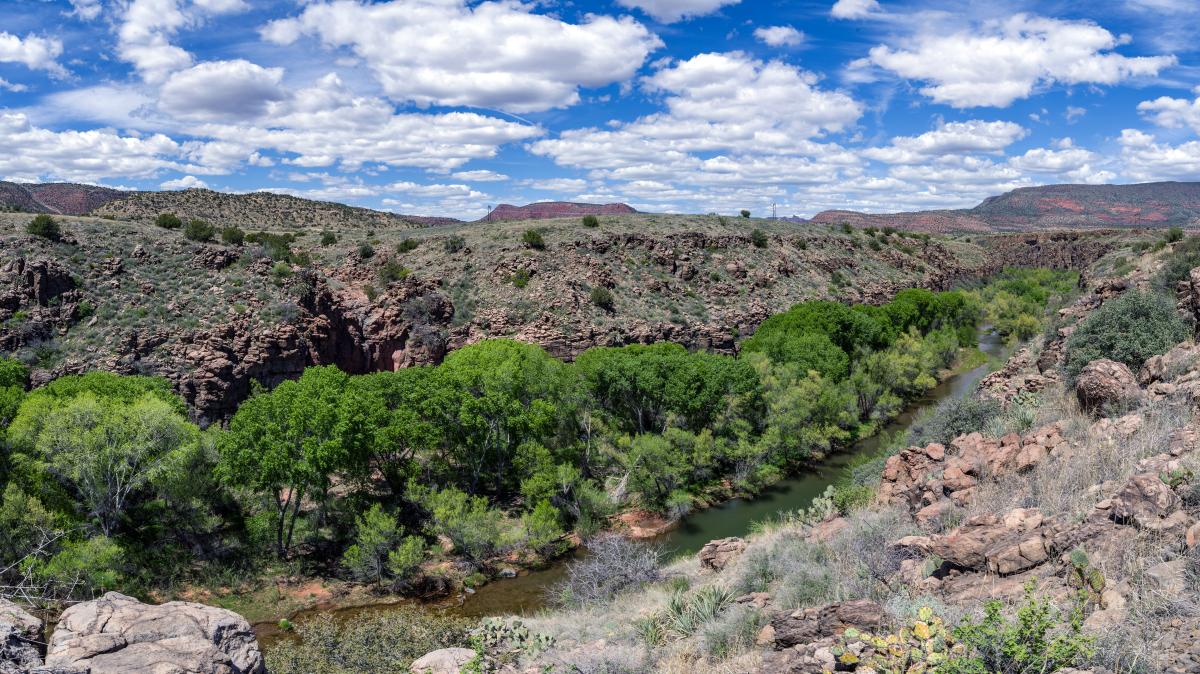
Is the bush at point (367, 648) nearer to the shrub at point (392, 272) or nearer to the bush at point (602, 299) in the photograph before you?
the bush at point (602, 299)

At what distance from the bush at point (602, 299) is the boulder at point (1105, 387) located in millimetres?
41777

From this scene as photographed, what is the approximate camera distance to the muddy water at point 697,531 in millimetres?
24266

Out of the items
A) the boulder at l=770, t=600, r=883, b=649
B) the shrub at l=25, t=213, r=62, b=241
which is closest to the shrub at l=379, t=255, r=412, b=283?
the shrub at l=25, t=213, r=62, b=241

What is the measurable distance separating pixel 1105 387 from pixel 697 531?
1967 centimetres

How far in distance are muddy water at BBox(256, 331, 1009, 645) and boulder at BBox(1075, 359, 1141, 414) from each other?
269 inches

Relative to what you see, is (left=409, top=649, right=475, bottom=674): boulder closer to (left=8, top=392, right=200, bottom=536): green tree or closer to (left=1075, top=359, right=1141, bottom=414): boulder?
(left=1075, top=359, right=1141, bottom=414): boulder

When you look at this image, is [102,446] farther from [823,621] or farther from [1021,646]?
[1021,646]

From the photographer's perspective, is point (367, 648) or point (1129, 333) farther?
point (1129, 333)

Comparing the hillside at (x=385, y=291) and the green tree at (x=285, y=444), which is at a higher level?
the hillside at (x=385, y=291)

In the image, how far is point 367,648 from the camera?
48.6 ft

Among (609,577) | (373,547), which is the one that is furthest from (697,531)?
(373,547)

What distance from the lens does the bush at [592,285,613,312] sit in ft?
179

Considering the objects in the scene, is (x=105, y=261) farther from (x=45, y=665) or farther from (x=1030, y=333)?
(x=1030, y=333)

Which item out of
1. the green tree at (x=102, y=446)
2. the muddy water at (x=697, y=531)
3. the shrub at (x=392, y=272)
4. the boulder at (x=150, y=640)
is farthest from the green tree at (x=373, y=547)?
the shrub at (x=392, y=272)
